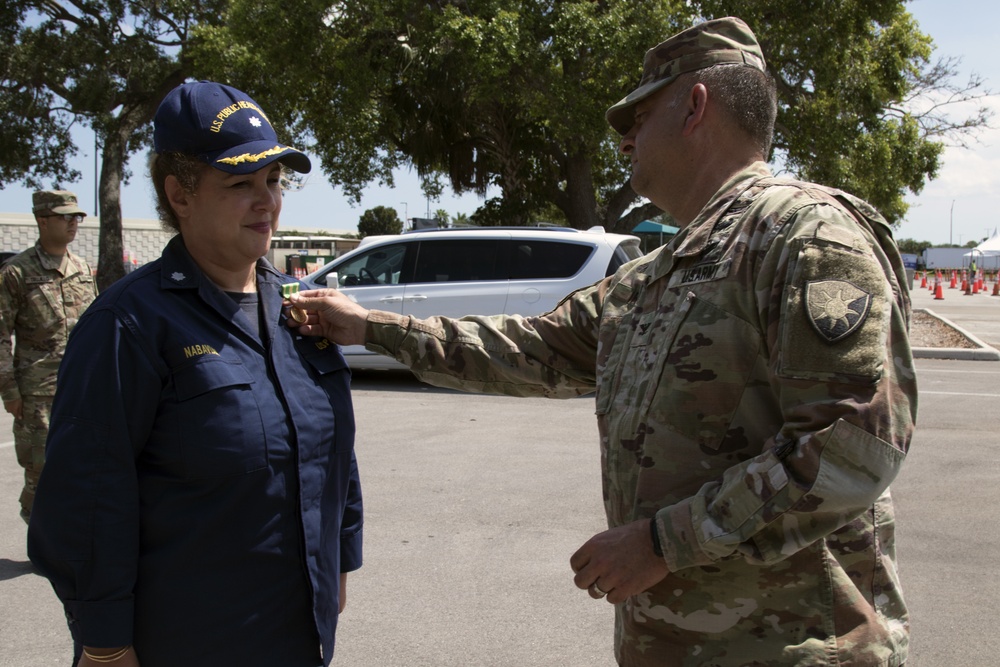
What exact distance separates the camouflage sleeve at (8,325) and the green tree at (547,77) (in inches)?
473

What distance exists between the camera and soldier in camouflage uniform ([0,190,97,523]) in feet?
16.0

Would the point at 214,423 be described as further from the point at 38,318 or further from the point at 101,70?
the point at 101,70

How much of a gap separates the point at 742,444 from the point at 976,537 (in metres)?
4.03

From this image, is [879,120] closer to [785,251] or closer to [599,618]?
[599,618]

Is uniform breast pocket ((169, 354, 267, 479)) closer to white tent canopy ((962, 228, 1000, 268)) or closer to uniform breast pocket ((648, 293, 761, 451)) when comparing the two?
uniform breast pocket ((648, 293, 761, 451))

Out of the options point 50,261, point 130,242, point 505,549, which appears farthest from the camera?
point 130,242

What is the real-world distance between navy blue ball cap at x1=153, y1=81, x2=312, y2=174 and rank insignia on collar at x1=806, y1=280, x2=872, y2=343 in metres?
1.32

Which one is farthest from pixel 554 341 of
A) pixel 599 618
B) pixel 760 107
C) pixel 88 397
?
pixel 599 618

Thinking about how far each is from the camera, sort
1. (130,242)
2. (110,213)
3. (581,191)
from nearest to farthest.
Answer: (581,191)
(110,213)
(130,242)

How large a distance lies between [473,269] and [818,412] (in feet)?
29.9

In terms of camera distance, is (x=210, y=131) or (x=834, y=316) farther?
(x=210, y=131)

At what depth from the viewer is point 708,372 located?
5.72ft

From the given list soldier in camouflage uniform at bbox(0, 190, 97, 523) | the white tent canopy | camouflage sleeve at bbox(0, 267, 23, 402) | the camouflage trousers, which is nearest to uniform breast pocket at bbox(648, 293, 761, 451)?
soldier in camouflage uniform at bbox(0, 190, 97, 523)

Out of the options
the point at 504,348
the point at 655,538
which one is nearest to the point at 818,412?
the point at 655,538
